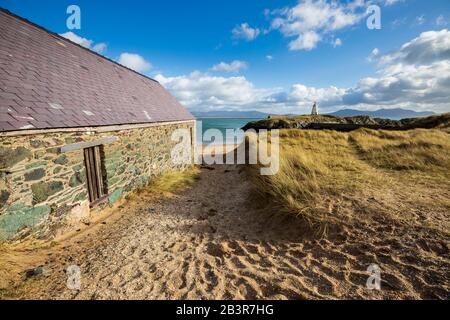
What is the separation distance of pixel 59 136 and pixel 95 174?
5.66 feet

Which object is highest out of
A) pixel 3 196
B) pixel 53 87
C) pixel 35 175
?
pixel 53 87

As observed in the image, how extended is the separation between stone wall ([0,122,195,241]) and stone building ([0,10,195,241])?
0.06 ft

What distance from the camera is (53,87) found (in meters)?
5.99

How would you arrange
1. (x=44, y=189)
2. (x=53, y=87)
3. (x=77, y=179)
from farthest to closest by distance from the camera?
(x=53, y=87) → (x=77, y=179) → (x=44, y=189)

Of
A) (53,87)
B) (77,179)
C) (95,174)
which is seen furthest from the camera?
(95,174)

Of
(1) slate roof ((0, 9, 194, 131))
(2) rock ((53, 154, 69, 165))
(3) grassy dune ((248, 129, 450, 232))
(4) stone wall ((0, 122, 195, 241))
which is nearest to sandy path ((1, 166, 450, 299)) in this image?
(3) grassy dune ((248, 129, 450, 232))

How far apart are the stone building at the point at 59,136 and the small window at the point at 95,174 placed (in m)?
0.03

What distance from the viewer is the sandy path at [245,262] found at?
11.0ft

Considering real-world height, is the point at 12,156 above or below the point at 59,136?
below
